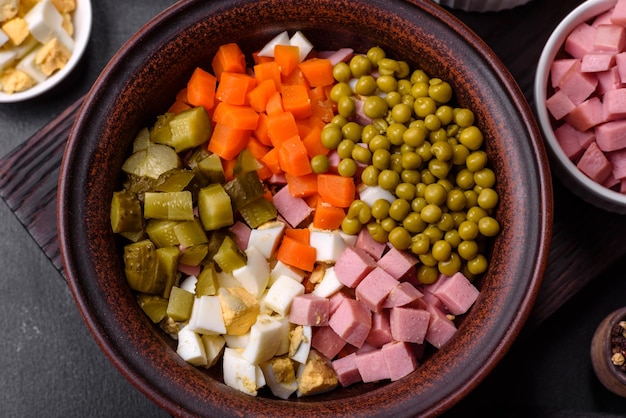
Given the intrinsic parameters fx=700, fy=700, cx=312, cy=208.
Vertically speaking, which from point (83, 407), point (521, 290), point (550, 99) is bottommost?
point (83, 407)

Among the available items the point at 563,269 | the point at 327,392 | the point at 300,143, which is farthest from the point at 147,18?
the point at 563,269

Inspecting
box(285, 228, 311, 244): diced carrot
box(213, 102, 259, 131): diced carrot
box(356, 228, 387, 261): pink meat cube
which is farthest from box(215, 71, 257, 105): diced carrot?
box(356, 228, 387, 261): pink meat cube

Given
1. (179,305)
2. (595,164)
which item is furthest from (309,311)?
(595,164)

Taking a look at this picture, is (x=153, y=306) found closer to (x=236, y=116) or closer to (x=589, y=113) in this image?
(x=236, y=116)

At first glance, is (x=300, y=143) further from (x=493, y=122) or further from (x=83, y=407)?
(x=83, y=407)

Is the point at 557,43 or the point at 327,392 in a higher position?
the point at 557,43

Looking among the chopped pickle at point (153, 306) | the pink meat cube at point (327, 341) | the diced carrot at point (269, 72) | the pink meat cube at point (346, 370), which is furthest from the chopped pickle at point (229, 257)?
the diced carrot at point (269, 72)
